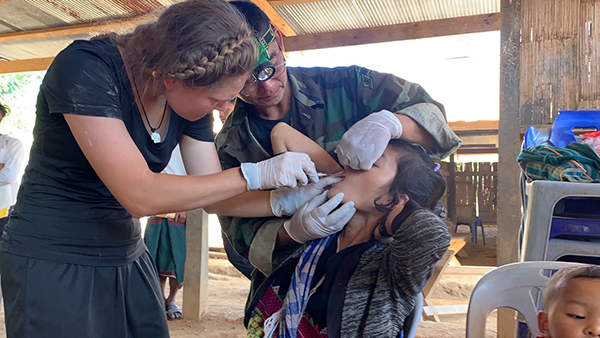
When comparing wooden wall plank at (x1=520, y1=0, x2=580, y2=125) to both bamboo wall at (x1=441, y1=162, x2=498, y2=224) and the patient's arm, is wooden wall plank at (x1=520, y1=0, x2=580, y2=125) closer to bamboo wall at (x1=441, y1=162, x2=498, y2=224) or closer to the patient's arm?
Result: the patient's arm

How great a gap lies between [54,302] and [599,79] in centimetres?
266

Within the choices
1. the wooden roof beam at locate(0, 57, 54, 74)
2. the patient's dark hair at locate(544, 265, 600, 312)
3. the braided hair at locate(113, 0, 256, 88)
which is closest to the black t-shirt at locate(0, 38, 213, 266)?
the braided hair at locate(113, 0, 256, 88)

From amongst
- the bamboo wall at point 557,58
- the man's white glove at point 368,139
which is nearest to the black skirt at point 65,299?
the man's white glove at point 368,139

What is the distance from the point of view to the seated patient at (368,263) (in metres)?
1.14

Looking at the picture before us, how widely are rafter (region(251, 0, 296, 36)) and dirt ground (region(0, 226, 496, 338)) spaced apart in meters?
2.55

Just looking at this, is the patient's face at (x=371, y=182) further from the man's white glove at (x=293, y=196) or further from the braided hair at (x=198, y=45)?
the braided hair at (x=198, y=45)

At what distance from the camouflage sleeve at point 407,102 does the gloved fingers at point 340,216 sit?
336 mm

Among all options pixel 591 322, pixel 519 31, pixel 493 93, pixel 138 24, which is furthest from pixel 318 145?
pixel 493 93

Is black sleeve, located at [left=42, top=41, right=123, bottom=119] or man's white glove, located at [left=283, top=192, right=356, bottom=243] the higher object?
black sleeve, located at [left=42, top=41, right=123, bottom=119]

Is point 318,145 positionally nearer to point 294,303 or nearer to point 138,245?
point 294,303

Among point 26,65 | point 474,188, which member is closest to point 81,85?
point 26,65

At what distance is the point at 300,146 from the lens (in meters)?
1.55

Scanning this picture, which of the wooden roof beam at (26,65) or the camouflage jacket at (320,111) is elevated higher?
the wooden roof beam at (26,65)

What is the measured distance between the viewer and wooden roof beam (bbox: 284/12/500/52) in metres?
3.57
